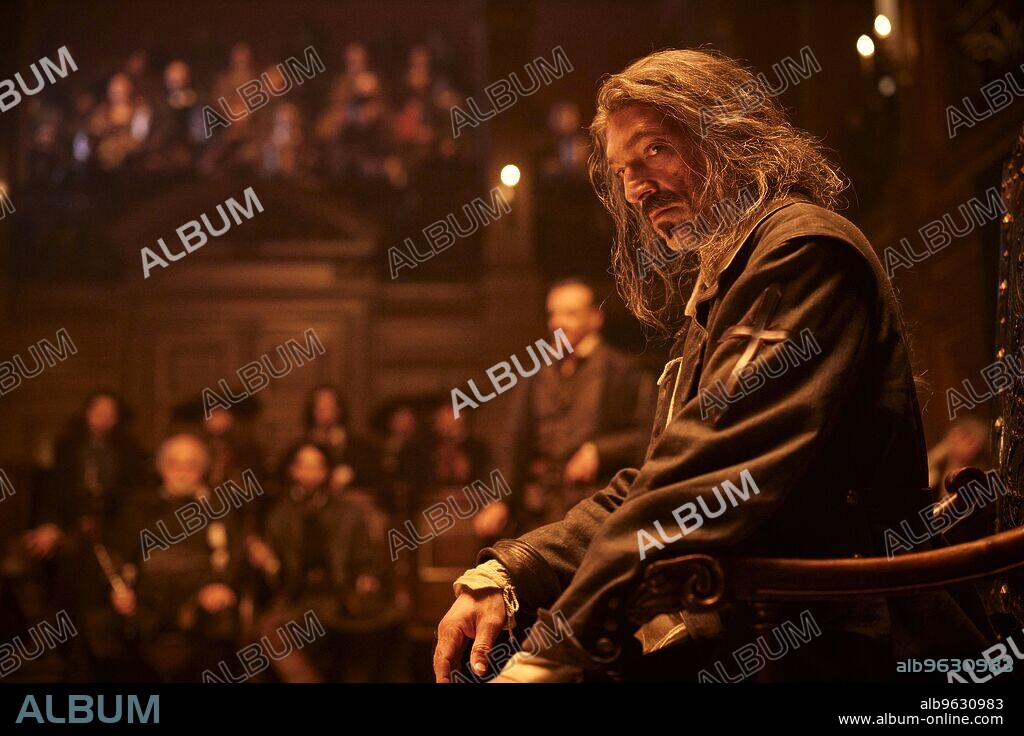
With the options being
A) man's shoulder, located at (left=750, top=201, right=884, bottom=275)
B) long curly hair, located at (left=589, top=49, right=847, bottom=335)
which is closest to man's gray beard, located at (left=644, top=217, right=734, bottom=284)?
long curly hair, located at (left=589, top=49, right=847, bottom=335)

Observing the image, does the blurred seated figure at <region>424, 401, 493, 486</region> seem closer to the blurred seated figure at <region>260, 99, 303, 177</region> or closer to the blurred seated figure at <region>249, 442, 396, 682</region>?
the blurred seated figure at <region>249, 442, 396, 682</region>

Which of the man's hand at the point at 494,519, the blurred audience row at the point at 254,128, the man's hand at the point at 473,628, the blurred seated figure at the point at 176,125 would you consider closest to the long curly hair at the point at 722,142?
the man's hand at the point at 473,628

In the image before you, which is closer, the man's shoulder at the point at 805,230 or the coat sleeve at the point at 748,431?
the coat sleeve at the point at 748,431

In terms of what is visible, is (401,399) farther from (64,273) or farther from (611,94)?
(611,94)

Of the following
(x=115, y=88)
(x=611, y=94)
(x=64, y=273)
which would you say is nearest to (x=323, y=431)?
(x=64, y=273)

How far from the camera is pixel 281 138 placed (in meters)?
11.1

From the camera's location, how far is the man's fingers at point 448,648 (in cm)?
184

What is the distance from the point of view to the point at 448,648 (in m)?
1.84

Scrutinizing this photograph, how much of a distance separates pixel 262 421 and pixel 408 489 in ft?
7.62

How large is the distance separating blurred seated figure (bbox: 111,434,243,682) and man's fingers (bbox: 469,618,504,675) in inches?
206

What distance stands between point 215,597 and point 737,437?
19.6 feet

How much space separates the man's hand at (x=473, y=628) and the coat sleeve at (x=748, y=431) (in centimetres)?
29

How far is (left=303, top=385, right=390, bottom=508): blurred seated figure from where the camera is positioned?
8.07 metres

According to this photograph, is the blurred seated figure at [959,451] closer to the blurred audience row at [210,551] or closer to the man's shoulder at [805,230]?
the blurred audience row at [210,551]
